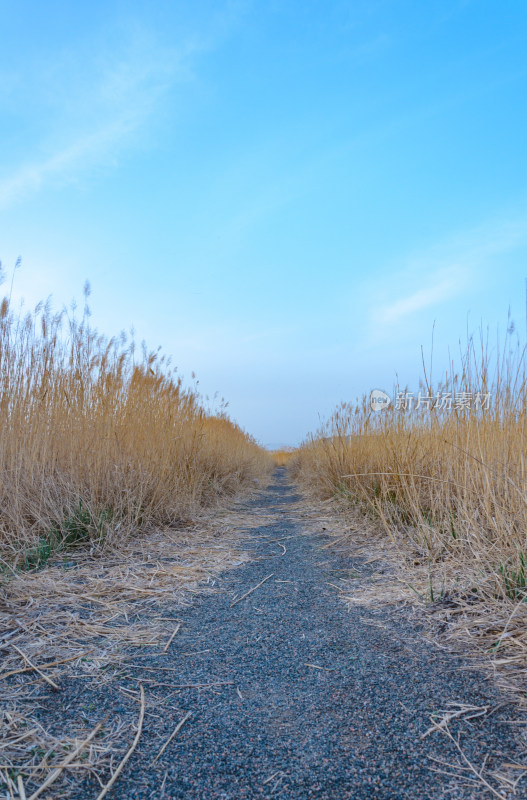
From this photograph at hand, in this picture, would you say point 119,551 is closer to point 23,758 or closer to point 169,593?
point 169,593

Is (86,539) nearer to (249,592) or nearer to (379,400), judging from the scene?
(249,592)

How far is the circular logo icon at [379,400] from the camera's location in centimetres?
396

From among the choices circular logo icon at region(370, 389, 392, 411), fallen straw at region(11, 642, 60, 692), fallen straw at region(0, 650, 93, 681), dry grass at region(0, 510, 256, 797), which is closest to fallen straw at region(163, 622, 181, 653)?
dry grass at region(0, 510, 256, 797)

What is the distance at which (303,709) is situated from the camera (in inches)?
41.1

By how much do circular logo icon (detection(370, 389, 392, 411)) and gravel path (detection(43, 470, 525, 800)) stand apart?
2467mm

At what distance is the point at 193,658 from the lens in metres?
1.31

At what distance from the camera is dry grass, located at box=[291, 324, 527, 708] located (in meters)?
1.42

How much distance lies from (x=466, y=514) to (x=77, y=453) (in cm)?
220

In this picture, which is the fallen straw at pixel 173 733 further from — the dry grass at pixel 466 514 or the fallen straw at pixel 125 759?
the dry grass at pixel 466 514

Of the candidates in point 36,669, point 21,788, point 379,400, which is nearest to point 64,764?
point 21,788

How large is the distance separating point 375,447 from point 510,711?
2.74m

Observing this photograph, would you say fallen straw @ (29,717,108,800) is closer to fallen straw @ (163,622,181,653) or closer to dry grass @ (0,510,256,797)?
dry grass @ (0,510,256,797)

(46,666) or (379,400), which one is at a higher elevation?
(379,400)

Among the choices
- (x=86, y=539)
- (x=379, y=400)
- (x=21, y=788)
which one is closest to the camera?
(x=21, y=788)
